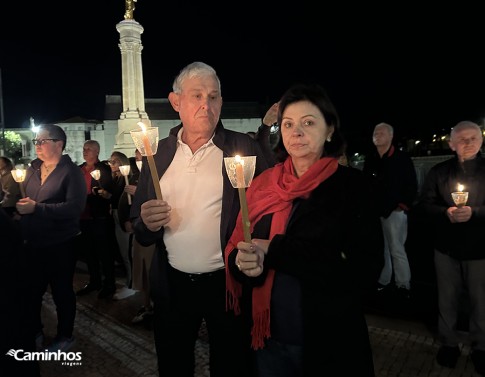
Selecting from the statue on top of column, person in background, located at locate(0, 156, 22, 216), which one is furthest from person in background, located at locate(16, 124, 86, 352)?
the statue on top of column

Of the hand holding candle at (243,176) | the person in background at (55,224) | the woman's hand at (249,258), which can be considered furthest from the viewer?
the person in background at (55,224)

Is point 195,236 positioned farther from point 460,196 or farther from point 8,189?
point 8,189

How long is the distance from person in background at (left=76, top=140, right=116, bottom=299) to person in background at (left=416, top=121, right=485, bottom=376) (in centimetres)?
482

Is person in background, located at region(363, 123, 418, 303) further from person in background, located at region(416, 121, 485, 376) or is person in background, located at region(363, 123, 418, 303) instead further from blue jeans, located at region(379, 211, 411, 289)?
person in background, located at region(416, 121, 485, 376)

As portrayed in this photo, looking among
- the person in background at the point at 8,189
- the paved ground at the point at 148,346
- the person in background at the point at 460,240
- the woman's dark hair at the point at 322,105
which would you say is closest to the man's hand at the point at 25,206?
the paved ground at the point at 148,346

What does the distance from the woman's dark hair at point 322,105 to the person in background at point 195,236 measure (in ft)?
1.79

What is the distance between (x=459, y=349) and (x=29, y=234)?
15.1 feet

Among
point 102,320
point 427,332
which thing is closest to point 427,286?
point 427,332

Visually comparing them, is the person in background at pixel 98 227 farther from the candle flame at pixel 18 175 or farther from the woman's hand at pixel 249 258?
the woman's hand at pixel 249 258

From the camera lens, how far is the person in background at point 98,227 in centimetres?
643

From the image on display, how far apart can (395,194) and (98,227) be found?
15.6 feet

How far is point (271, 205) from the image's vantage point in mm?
2131

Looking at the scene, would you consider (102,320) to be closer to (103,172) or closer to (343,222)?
(103,172)

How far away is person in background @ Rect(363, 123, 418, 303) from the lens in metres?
5.74
